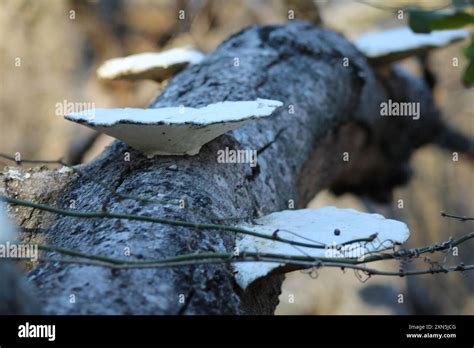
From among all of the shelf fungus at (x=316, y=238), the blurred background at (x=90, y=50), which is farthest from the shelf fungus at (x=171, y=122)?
the blurred background at (x=90, y=50)

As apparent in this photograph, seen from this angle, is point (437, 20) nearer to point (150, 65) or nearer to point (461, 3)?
point (461, 3)

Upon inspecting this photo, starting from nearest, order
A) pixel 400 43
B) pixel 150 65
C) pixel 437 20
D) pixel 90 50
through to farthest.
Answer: pixel 437 20 < pixel 150 65 < pixel 400 43 < pixel 90 50

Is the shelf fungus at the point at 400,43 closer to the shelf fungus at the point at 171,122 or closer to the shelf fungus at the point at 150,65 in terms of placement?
the shelf fungus at the point at 150,65

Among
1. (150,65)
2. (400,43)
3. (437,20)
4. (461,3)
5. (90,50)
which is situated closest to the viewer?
(461,3)

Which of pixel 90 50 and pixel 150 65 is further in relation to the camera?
pixel 90 50

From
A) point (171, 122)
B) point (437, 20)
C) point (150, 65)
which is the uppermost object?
point (150, 65)

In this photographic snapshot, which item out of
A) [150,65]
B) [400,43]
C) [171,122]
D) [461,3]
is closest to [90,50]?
[150,65]

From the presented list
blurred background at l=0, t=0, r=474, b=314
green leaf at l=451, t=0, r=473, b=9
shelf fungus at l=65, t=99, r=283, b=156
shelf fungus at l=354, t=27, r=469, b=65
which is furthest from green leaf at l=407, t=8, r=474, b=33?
blurred background at l=0, t=0, r=474, b=314
